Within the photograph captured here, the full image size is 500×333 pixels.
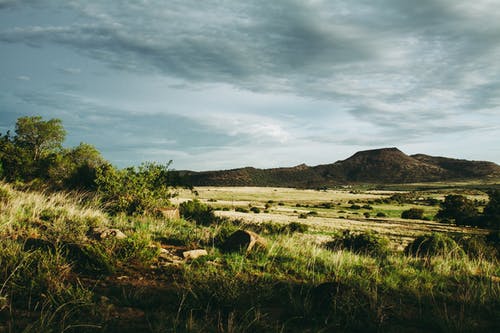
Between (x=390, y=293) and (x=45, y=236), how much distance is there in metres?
8.37

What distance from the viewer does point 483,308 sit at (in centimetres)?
701

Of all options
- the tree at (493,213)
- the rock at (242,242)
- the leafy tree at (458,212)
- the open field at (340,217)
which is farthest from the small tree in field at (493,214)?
the rock at (242,242)

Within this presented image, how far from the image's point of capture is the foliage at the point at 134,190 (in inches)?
835

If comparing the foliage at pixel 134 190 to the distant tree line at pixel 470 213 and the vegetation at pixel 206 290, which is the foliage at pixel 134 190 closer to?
the vegetation at pixel 206 290

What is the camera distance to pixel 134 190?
23.9 meters

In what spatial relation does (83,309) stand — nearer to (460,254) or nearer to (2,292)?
(2,292)

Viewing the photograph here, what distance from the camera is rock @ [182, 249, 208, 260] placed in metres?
8.85

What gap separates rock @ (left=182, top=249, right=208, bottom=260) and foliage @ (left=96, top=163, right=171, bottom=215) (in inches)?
359

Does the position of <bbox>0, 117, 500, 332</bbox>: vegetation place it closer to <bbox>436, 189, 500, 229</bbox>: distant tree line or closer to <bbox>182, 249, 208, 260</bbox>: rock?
<bbox>182, 249, 208, 260</bbox>: rock

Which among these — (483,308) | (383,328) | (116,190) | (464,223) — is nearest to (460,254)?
(483,308)

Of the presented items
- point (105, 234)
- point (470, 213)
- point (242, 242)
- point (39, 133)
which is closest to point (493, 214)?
point (470, 213)

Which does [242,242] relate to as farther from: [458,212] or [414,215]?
[458,212]

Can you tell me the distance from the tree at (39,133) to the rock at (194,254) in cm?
7275

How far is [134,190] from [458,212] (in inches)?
2387
